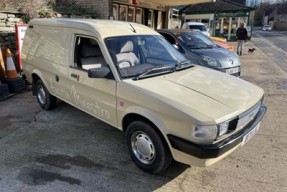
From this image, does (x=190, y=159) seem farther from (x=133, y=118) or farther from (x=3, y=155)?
(x=3, y=155)

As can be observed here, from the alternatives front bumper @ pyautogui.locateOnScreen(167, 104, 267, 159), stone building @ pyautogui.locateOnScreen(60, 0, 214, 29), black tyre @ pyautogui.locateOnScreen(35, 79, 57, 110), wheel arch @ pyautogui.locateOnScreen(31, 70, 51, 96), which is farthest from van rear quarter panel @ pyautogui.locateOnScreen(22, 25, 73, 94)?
stone building @ pyautogui.locateOnScreen(60, 0, 214, 29)

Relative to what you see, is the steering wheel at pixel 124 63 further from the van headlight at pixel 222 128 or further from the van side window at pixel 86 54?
the van headlight at pixel 222 128

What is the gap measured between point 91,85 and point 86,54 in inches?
30.5

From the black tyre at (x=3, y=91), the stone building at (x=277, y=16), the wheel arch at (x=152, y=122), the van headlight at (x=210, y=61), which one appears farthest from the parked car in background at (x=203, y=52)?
the stone building at (x=277, y=16)

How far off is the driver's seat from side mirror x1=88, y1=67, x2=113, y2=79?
190mm

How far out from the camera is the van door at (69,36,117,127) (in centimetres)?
373

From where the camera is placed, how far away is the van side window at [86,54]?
14.1ft

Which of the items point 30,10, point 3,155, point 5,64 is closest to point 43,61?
point 3,155

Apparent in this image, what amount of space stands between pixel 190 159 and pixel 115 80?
1.41 metres

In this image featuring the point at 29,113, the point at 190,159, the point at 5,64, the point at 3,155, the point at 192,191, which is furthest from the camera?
the point at 5,64

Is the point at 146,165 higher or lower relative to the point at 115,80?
lower

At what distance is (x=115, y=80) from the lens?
3.55 meters

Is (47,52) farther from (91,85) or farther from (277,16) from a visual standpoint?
(277,16)

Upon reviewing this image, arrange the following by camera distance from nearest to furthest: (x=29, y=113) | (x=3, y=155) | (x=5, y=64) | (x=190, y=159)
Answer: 1. (x=190, y=159)
2. (x=3, y=155)
3. (x=29, y=113)
4. (x=5, y=64)
